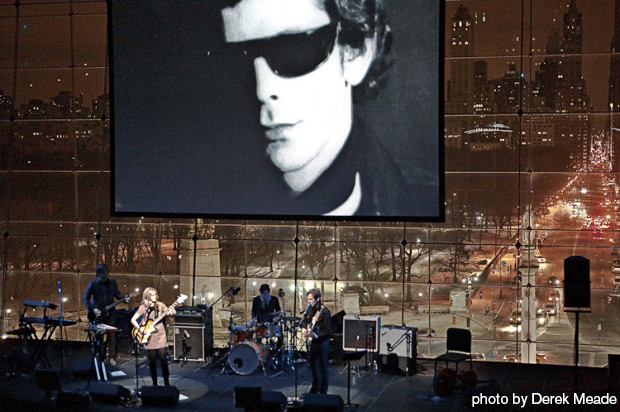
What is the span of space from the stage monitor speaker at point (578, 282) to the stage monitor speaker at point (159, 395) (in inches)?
164

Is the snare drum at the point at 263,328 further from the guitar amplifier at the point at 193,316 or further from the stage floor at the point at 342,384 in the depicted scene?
the guitar amplifier at the point at 193,316

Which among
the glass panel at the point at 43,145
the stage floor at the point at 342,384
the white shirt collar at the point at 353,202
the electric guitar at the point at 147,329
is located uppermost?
the glass panel at the point at 43,145

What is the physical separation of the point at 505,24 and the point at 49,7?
7.01 meters

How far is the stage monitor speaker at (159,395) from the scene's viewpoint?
867 centimetres

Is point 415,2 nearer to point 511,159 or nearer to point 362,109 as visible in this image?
point 362,109

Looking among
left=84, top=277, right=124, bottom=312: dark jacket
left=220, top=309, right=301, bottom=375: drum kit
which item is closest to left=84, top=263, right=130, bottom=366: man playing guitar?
left=84, top=277, right=124, bottom=312: dark jacket

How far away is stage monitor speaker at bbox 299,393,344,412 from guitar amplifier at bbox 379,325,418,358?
96.3 inches

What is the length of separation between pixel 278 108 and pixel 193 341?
2.97 m

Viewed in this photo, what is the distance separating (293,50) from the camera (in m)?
10.7

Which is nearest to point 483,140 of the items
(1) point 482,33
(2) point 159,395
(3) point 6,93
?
(1) point 482,33

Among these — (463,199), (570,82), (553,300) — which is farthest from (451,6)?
(553,300)

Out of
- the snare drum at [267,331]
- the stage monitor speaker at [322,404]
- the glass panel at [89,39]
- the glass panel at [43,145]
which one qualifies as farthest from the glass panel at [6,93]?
the stage monitor speaker at [322,404]

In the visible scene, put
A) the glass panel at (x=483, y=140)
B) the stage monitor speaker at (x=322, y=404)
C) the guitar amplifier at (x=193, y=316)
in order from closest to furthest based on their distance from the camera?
the stage monitor speaker at (x=322, y=404)
the guitar amplifier at (x=193, y=316)
the glass panel at (x=483, y=140)

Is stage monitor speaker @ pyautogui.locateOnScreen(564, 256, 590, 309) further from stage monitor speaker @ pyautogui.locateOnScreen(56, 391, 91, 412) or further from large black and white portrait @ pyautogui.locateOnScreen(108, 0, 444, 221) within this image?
stage monitor speaker @ pyautogui.locateOnScreen(56, 391, 91, 412)
